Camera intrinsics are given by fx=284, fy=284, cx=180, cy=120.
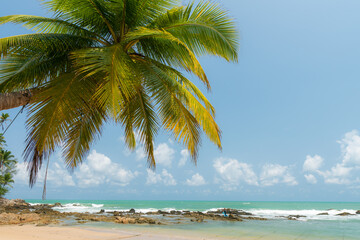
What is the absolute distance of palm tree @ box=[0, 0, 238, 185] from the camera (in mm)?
6035

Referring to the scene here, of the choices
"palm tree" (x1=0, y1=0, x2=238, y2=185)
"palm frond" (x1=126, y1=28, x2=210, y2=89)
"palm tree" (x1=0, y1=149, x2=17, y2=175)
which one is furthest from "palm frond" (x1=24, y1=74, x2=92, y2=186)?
"palm tree" (x1=0, y1=149, x2=17, y2=175)

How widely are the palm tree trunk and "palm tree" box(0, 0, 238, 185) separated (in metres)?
0.02

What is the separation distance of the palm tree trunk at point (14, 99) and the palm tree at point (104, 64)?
20 millimetres

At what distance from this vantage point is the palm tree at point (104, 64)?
6.04 m

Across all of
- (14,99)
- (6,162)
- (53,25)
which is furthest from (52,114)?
(6,162)

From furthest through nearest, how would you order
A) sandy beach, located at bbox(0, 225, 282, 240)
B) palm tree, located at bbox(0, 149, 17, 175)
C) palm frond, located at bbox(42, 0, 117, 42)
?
palm tree, located at bbox(0, 149, 17, 175), sandy beach, located at bbox(0, 225, 282, 240), palm frond, located at bbox(42, 0, 117, 42)

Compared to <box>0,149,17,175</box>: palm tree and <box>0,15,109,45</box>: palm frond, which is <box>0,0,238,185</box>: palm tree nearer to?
<box>0,15,109,45</box>: palm frond

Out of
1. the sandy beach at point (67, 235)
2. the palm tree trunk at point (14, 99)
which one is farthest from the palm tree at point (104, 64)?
the sandy beach at point (67, 235)

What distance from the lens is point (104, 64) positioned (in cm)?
569

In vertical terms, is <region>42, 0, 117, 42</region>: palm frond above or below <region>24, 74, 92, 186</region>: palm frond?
above

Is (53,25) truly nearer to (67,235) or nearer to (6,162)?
(67,235)

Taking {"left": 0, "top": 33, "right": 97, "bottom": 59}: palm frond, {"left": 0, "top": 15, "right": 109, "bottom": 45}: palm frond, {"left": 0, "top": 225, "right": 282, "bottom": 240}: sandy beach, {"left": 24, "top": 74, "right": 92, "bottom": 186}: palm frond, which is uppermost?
{"left": 0, "top": 15, "right": 109, "bottom": 45}: palm frond

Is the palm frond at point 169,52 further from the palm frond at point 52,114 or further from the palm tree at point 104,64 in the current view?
the palm frond at point 52,114

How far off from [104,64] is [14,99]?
1.94 m
